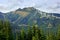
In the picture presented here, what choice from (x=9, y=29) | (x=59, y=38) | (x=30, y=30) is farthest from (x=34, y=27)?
(x=59, y=38)

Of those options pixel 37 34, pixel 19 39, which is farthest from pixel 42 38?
pixel 19 39

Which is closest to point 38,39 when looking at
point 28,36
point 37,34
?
point 37,34

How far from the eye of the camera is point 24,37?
62125mm

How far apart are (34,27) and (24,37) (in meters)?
4.36

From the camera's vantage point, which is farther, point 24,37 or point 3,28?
point 24,37

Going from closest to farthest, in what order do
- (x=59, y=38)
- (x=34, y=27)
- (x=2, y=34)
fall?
(x=59, y=38) → (x=2, y=34) → (x=34, y=27)

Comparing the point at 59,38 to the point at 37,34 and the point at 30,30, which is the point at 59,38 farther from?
the point at 30,30

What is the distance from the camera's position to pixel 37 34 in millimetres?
57656

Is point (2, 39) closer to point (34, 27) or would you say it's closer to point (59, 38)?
point (34, 27)

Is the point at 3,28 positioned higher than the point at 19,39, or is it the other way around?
the point at 3,28

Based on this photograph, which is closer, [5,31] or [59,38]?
[59,38]

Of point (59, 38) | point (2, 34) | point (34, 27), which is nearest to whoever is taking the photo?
point (59, 38)

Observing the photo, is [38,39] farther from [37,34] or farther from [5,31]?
[5,31]

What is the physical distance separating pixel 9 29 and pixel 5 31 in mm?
1851
